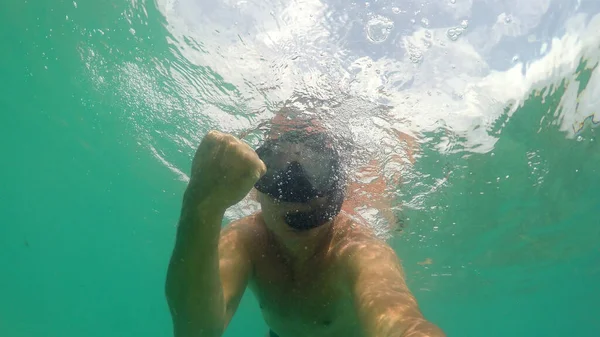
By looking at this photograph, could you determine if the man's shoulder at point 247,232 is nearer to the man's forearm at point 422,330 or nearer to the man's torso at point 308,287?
the man's torso at point 308,287

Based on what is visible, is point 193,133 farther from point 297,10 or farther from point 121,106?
point 297,10

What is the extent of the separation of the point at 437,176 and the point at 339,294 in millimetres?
Result: 8233

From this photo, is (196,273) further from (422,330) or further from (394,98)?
(394,98)

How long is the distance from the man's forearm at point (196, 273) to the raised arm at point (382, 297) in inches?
44.4

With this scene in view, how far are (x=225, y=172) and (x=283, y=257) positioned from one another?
2.38 m

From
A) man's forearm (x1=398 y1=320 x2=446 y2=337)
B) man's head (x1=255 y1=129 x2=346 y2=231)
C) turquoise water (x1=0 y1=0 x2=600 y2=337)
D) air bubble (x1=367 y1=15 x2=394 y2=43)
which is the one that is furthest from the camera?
turquoise water (x1=0 y1=0 x2=600 y2=337)

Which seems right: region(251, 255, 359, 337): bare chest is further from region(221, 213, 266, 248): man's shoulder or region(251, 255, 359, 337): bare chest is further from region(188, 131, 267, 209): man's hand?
region(188, 131, 267, 209): man's hand

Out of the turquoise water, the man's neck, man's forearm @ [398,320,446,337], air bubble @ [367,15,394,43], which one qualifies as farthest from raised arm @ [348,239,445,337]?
the turquoise water

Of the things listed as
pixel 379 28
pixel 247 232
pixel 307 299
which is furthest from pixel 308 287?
pixel 379 28

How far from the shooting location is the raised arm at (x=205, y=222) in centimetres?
225

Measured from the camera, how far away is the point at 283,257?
4.37 meters

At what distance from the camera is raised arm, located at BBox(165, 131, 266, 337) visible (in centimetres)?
225

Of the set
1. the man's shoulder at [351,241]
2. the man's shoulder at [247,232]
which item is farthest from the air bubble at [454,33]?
the man's shoulder at [247,232]

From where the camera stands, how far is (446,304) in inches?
1475
